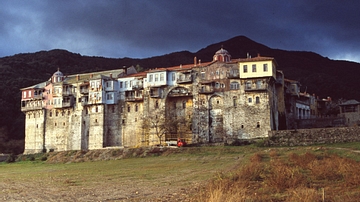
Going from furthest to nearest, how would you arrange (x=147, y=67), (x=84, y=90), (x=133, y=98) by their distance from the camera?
(x=147, y=67) < (x=84, y=90) < (x=133, y=98)

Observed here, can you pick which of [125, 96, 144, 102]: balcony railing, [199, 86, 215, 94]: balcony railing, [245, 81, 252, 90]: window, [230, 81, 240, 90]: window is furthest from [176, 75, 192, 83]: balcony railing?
[245, 81, 252, 90]: window

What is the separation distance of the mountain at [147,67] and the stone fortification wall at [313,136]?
149 feet

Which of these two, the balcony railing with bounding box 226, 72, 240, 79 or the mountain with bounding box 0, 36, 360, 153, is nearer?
the balcony railing with bounding box 226, 72, 240, 79

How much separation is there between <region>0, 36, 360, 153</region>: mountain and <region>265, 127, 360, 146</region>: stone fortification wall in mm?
45510

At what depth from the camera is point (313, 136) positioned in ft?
171

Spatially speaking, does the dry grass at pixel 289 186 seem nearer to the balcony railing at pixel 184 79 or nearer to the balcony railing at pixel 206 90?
the balcony railing at pixel 206 90

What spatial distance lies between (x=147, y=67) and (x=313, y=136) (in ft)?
314

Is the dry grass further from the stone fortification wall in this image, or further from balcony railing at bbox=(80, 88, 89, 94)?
balcony railing at bbox=(80, 88, 89, 94)

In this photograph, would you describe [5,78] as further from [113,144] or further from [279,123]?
[279,123]

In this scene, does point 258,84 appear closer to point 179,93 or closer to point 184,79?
point 184,79

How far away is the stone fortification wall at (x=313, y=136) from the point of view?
49938 mm

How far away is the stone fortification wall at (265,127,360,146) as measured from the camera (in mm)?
49938

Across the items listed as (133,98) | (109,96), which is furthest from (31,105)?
(133,98)

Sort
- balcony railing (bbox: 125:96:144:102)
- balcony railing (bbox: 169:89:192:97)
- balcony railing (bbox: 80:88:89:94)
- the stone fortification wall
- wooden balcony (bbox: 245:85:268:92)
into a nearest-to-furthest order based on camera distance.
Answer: the stone fortification wall, wooden balcony (bbox: 245:85:268:92), balcony railing (bbox: 169:89:192:97), balcony railing (bbox: 125:96:144:102), balcony railing (bbox: 80:88:89:94)
